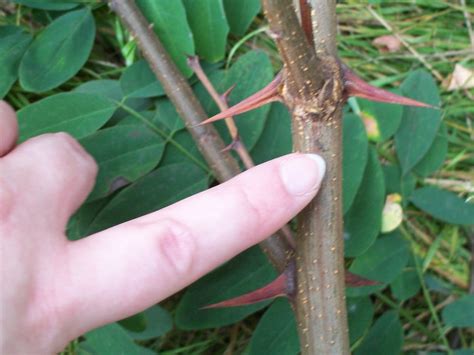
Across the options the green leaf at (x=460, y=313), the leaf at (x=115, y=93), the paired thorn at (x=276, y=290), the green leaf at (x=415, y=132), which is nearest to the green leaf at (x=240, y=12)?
the leaf at (x=115, y=93)

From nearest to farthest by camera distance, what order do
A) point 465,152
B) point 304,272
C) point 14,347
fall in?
point 14,347 < point 304,272 < point 465,152

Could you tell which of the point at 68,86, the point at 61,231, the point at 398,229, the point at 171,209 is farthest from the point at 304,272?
the point at 68,86

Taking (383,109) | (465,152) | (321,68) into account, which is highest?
(321,68)

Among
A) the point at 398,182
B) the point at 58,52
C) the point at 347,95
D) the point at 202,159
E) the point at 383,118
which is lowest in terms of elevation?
the point at 398,182

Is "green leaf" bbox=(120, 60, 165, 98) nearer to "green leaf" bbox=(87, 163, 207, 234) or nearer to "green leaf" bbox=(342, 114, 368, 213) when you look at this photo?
Result: "green leaf" bbox=(87, 163, 207, 234)

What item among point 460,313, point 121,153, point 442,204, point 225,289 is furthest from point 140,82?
point 460,313

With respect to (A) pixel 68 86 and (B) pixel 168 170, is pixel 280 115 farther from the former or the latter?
(A) pixel 68 86

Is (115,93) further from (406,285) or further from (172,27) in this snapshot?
(406,285)

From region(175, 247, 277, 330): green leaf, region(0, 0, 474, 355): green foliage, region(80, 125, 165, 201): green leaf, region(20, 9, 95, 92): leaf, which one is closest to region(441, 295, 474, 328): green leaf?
region(0, 0, 474, 355): green foliage
